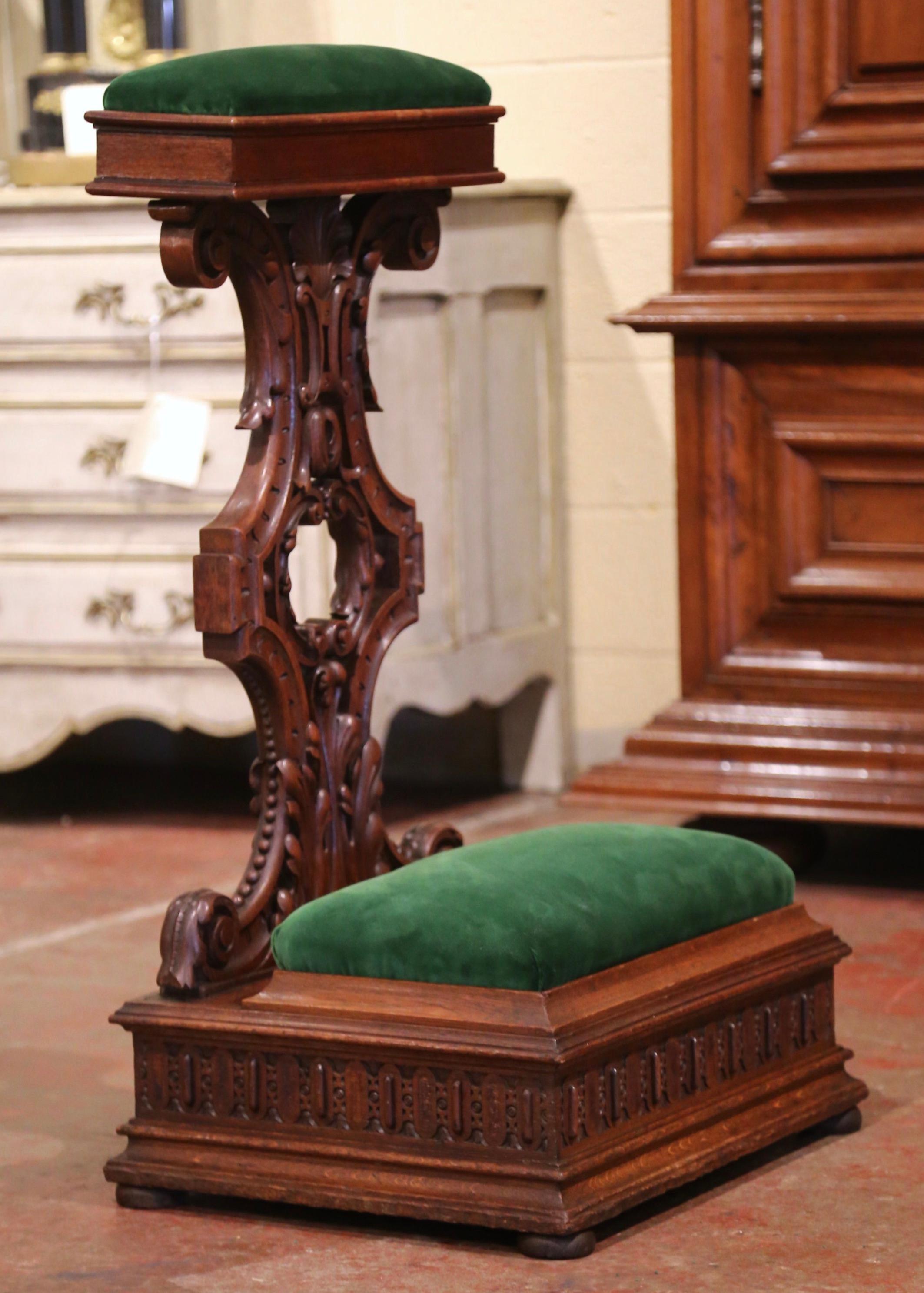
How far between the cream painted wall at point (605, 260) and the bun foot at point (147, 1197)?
198 centimetres

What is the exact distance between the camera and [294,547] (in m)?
1.90

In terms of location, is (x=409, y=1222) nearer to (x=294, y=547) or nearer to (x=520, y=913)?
(x=520, y=913)

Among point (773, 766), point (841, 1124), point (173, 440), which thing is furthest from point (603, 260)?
point (841, 1124)

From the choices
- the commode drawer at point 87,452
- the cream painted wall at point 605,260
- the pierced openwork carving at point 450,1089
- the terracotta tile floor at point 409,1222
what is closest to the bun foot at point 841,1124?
the terracotta tile floor at point 409,1222

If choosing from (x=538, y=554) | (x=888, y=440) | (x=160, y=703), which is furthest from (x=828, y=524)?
(x=160, y=703)

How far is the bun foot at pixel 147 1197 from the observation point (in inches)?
72.4

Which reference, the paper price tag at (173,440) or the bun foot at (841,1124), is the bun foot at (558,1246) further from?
the paper price tag at (173,440)

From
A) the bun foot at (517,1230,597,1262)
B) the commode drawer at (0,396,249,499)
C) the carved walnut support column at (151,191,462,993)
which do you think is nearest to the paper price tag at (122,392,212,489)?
the commode drawer at (0,396,249,499)

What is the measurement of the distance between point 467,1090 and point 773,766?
1402mm

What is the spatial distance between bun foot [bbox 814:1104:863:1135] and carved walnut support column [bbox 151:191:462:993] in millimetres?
458

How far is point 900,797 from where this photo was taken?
2934 millimetres

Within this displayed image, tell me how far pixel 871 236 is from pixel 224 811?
1.44 metres

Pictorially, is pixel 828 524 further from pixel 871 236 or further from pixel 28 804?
pixel 28 804

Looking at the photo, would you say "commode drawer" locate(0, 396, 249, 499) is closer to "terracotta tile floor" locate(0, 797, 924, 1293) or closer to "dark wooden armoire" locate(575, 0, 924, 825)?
"dark wooden armoire" locate(575, 0, 924, 825)
